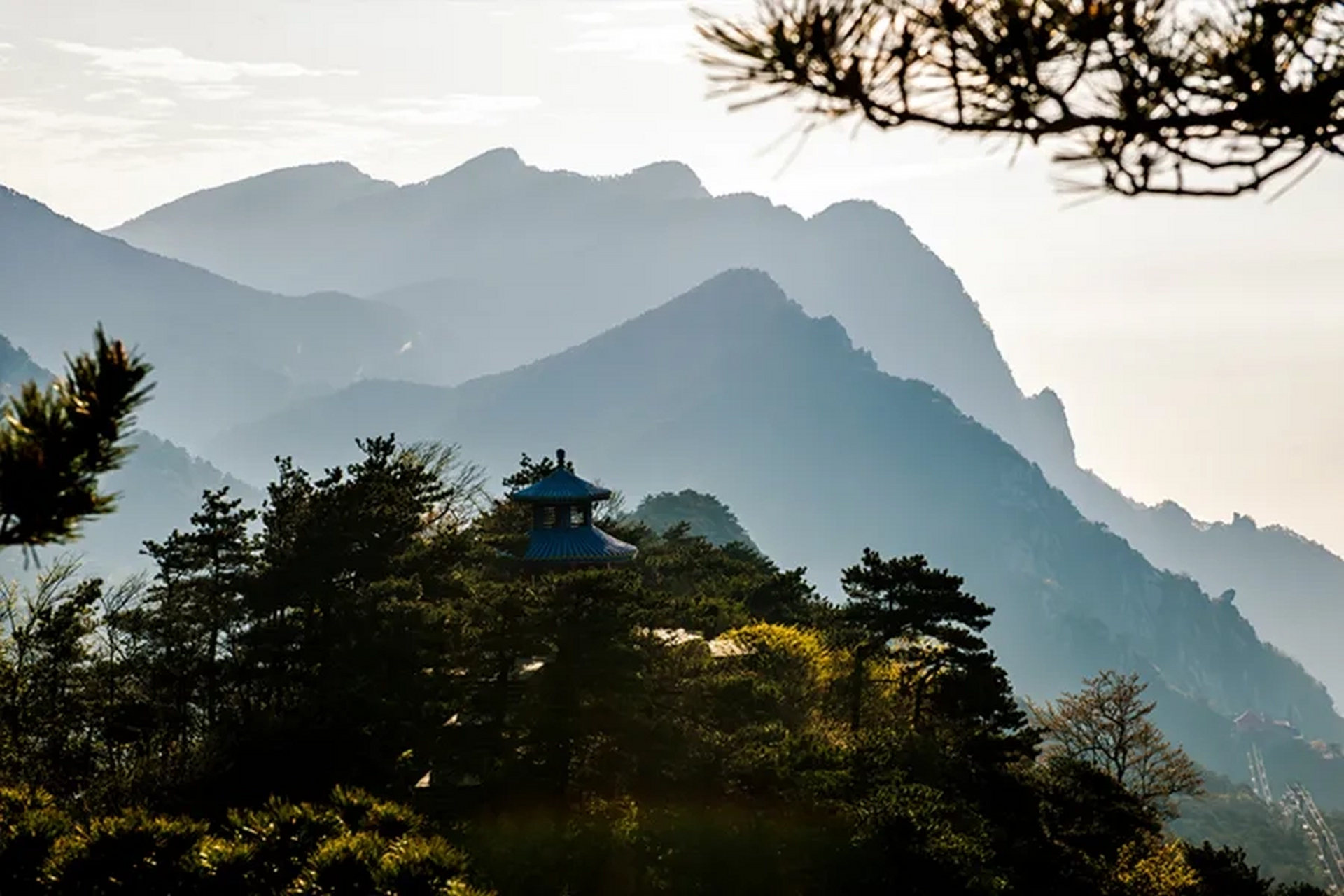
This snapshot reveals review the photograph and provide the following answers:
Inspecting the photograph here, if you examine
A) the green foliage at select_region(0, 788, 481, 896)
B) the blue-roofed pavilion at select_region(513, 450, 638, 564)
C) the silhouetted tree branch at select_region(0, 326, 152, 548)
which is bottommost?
the green foliage at select_region(0, 788, 481, 896)

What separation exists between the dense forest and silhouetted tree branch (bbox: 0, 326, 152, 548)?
18.3 feet

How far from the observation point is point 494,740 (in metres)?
18.3

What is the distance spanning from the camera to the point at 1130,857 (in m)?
23.1

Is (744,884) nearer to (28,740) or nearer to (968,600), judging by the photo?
(968,600)

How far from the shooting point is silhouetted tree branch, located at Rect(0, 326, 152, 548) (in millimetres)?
7484

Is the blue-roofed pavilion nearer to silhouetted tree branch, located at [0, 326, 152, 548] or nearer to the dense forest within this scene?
the dense forest

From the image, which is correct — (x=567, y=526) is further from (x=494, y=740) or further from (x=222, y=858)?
(x=222, y=858)

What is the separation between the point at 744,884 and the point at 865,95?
45.1 ft

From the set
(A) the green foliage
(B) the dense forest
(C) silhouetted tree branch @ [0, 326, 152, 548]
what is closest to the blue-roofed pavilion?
(B) the dense forest

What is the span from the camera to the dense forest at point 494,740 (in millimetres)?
13109

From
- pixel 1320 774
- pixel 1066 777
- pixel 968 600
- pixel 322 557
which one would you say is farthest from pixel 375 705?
pixel 1320 774

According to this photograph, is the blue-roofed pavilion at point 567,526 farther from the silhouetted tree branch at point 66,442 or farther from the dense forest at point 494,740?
the silhouetted tree branch at point 66,442

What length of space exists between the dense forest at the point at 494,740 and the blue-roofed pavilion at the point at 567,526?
109cm

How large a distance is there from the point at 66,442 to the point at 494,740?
473 inches
